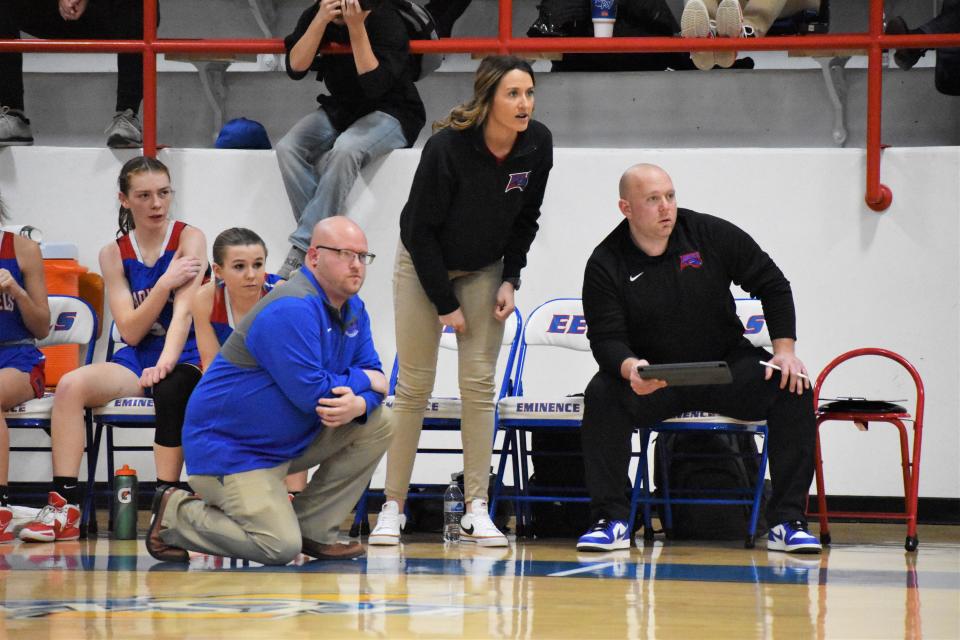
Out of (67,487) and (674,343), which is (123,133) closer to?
(67,487)

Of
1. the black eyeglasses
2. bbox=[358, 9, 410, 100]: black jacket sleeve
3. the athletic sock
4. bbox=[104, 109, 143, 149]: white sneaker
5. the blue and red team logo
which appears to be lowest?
the athletic sock

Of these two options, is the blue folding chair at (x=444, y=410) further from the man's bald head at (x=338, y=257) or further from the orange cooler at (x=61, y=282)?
the orange cooler at (x=61, y=282)

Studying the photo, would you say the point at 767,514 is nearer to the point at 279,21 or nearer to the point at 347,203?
the point at 347,203

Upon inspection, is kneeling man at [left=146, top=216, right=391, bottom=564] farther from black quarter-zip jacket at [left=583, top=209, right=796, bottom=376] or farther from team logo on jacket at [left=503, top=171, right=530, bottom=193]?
black quarter-zip jacket at [left=583, top=209, right=796, bottom=376]

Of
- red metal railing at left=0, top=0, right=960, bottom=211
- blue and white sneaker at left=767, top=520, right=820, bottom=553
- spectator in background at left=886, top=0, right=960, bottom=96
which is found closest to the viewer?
blue and white sneaker at left=767, top=520, right=820, bottom=553

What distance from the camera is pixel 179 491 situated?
3949 millimetres

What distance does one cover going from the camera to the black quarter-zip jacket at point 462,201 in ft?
14.4

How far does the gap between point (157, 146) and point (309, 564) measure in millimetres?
2782

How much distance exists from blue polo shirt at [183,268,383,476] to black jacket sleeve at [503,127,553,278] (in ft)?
2.73

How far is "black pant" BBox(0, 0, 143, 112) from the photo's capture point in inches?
241

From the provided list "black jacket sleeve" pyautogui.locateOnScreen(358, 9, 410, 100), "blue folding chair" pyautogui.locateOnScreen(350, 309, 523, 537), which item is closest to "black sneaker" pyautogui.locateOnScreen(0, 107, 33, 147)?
"black jacket sleeve" pyautogui.locateOnScreen(358, 9, 410, 100)

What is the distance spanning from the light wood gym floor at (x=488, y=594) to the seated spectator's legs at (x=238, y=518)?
0.21ft

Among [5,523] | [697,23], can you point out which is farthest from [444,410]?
[697,23]

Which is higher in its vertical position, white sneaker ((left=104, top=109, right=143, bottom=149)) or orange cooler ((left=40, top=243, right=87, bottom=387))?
white sneaker ((left=104, top=109, right=143, bottom=149))
